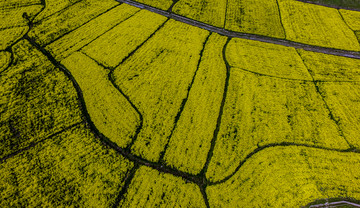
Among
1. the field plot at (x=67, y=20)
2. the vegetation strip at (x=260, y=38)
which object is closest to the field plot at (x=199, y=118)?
the vegetation strip at (x=260, y=38)

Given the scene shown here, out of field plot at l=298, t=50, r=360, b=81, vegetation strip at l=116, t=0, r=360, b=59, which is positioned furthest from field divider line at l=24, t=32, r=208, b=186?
field plot at l=298, t=50, r=360, b=81

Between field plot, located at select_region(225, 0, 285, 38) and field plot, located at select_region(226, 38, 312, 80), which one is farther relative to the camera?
field plot, located at select_region(225, 0, 285, 38)

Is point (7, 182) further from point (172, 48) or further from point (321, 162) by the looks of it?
point (321, 162)

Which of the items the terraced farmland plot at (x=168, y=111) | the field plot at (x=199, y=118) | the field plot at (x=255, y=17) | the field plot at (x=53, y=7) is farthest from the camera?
the field plot at (x=255, y=17)

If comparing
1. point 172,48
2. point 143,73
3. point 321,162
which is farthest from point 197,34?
point 321,162

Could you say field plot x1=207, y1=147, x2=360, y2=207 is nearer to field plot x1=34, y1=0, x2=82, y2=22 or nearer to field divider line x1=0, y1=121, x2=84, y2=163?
field divider line x1=0, y1=121, x2=84, y2=163

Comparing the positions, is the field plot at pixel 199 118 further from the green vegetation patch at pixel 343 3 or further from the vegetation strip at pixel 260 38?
the green vegetation patch at pixel 343 3
